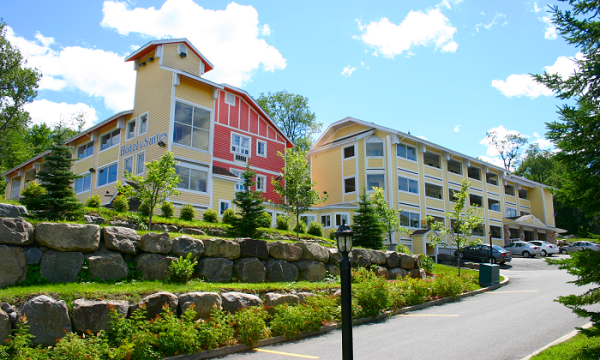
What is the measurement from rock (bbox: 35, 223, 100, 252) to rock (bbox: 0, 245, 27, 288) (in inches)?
21.1

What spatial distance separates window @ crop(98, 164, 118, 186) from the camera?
90.5 feet

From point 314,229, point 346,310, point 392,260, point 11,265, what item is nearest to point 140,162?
point 314,229

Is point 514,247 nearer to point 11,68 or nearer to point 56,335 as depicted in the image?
point 56,335

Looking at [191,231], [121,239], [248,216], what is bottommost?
[121,239]

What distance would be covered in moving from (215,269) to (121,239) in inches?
115

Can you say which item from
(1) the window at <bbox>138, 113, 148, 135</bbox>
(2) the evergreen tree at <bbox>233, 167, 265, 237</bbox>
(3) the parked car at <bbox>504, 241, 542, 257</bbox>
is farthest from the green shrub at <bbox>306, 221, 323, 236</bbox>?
(3) the parked car at <bbox>504, 241, 542, 257</bbox>

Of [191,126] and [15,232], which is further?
[191,126]

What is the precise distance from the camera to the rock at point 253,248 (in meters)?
13.8

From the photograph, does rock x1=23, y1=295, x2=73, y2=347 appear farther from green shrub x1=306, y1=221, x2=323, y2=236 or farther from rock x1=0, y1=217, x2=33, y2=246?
green shrub x1=306, y1=221, x2=323, y2=236

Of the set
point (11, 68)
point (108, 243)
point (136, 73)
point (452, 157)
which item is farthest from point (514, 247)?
point (11, 68)

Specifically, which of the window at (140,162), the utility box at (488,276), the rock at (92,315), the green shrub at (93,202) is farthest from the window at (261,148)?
the rock at (92,315)

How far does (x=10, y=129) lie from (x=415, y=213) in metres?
35.3

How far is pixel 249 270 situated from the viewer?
13.5 m

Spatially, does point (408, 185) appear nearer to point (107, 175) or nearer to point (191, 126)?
point (191, 126)
